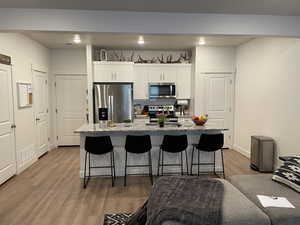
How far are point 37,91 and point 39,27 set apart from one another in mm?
2605

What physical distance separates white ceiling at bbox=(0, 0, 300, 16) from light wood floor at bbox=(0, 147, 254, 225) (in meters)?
2.72

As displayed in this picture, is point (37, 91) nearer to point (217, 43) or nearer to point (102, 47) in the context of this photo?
point (102, 47)

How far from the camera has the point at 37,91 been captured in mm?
5387

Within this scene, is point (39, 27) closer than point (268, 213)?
No

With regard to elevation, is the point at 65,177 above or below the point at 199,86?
below

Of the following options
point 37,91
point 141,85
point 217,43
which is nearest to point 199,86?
point 217,43

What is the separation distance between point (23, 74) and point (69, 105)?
6.22 ft

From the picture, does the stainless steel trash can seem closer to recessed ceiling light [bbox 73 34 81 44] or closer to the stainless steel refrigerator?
the stainless steel refrigerator

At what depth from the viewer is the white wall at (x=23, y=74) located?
4.21 m

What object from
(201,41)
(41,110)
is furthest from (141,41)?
(41,110)

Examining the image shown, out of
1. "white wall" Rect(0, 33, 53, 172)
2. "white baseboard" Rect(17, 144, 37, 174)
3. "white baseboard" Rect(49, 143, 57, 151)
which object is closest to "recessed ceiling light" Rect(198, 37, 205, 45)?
"white wall" Rect(0, 33, 53, 172)

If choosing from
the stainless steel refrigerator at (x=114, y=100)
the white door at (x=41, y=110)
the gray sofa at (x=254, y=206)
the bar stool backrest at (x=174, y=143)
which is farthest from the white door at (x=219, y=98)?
the white door at (x=41, y=110)

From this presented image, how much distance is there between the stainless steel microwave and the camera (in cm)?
605

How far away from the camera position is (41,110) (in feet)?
18.4
